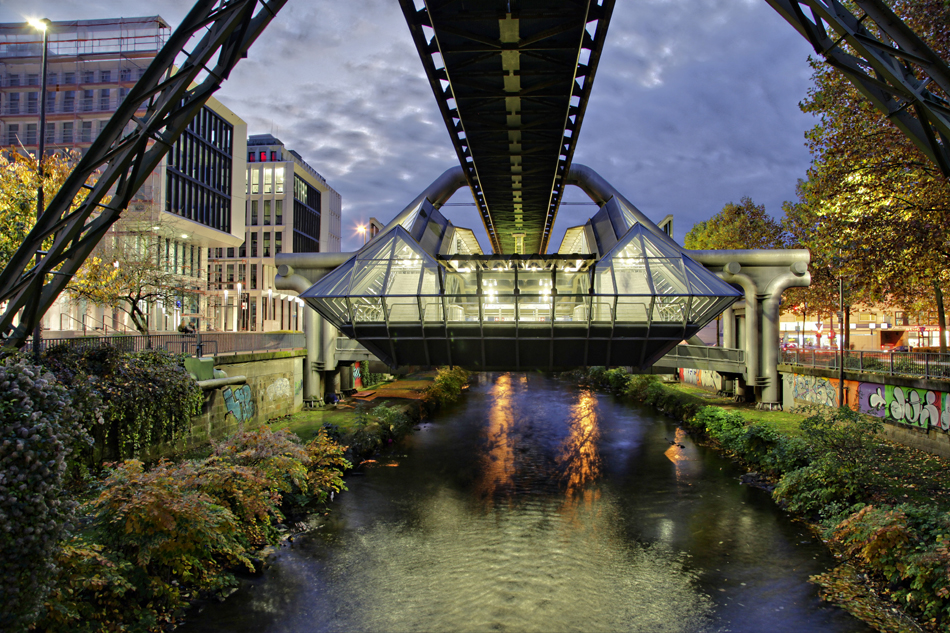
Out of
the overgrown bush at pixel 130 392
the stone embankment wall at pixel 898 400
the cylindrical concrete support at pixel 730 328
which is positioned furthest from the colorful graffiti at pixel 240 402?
the cylindrical concrete support at pixel 730 328

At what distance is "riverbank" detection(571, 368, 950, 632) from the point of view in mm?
10273

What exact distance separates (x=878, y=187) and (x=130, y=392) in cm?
2660

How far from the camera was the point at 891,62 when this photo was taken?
1016 centimetres

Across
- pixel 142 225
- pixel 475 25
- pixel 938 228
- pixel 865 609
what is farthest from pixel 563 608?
pixel 142 225

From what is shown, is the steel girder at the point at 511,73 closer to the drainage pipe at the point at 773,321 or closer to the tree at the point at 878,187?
the tree at the point at 878,187

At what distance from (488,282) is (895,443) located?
16.9 m

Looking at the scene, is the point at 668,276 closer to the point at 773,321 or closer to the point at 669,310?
the point at 669,310

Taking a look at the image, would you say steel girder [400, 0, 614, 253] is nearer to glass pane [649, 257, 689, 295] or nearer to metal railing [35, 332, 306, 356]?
glass pane [649, 257, 689, 295]

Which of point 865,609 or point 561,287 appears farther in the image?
point 561,287

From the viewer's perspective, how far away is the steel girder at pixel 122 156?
11039mm

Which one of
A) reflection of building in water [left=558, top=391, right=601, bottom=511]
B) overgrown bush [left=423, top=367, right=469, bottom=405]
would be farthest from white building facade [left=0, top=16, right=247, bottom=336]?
reflection of building in water [left=558, top=391, right=601, bottom=511]

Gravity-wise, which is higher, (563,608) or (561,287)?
(561,287)

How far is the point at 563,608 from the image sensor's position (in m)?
11.4

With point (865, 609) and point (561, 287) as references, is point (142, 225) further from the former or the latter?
point (865, 609)
